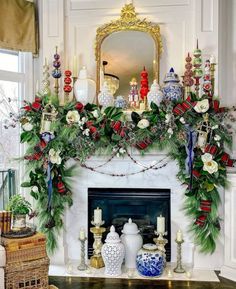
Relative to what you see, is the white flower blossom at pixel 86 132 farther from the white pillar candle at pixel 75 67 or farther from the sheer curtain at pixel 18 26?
the sheer curtain at pixel 18 26

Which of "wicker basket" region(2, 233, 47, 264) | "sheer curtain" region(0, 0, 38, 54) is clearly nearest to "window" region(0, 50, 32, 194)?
"sheer curtain" region(0, 0, 38, 54)

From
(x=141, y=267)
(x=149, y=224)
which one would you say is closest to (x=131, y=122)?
(x=149, y=224)

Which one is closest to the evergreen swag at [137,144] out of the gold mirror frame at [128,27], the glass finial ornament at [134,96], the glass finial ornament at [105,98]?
the glass finial ornament at [105,98]

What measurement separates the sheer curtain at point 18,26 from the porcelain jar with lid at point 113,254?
85.2 inches

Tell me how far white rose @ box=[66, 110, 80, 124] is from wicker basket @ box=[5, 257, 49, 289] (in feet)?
4.20

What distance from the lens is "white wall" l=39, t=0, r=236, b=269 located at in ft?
12.4

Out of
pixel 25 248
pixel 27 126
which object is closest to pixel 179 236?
pixel 25 248

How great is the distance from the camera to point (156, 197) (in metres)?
3.90

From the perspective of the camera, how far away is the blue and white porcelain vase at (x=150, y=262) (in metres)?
3.49

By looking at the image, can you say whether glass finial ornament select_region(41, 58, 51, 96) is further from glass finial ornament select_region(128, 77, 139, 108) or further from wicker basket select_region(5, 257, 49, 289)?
wicker basket select_region(5, 257, 49, 289)

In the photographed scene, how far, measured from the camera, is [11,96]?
416 centimetres

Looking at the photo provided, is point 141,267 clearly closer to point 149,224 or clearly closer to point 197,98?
point 149,224

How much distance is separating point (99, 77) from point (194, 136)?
3.95 feet

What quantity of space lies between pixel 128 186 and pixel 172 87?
43.2 inches
